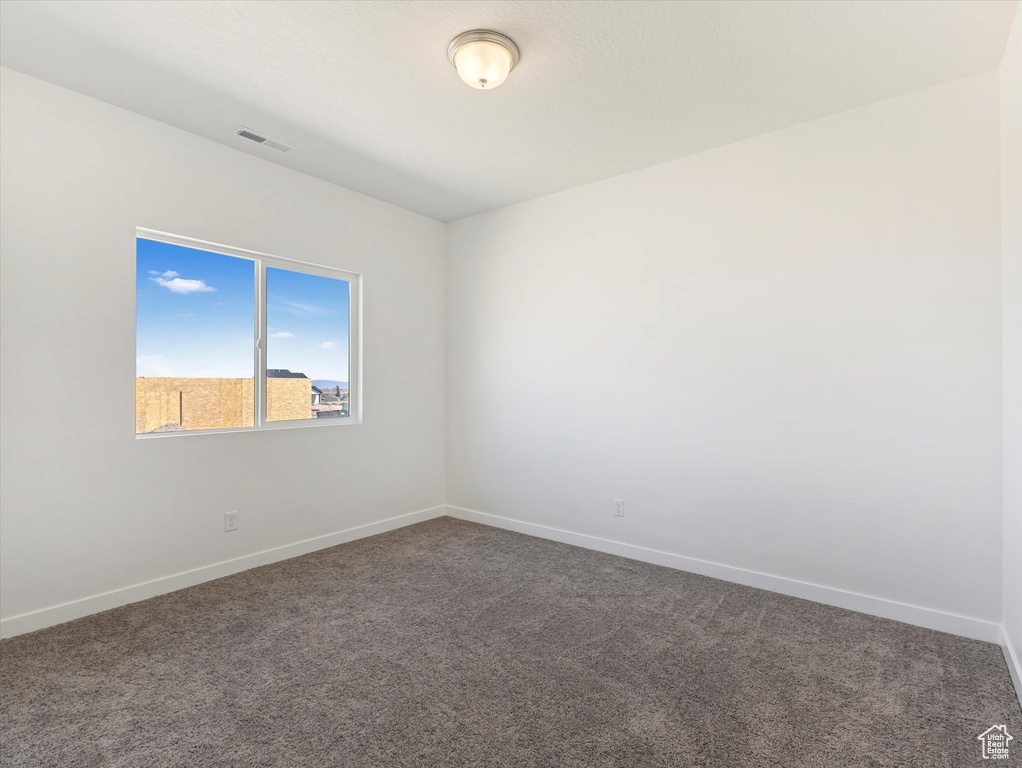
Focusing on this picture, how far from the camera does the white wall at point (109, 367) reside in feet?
8.19

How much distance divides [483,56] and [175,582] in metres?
3.30

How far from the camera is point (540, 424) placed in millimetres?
4180

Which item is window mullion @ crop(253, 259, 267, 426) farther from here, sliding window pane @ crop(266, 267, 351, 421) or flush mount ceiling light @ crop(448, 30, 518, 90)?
flush mount ceiling light @ crop(448, 30, 518, 90)

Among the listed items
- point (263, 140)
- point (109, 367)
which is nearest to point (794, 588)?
point (109, 367)

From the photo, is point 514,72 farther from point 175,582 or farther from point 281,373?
point 175,582

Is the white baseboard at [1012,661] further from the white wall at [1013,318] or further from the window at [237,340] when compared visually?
the window at [237,340]

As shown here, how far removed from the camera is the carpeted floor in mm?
1709

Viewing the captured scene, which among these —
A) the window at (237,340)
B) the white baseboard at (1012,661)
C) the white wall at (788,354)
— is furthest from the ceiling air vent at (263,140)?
the white baseboard at (1012,661)

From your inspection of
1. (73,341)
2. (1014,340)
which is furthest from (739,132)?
(73,341)

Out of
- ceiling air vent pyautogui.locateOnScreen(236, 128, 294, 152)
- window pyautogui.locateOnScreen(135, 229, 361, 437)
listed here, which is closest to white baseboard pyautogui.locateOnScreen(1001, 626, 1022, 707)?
window pyautogui.locateOnScreen(135, 229, 361, 437)

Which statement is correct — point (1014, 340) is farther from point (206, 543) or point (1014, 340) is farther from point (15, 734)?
point (206, 543)

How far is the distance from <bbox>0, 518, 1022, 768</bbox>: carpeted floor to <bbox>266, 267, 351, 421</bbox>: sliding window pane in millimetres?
1297

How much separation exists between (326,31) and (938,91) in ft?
9.70

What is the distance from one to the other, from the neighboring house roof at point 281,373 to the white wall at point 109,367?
1.40 ft
